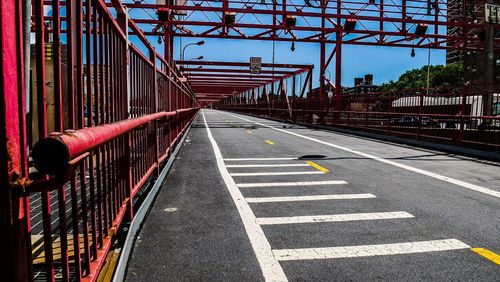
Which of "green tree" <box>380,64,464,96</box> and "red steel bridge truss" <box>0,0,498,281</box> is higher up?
"green tree" <box>380,64,464,96</box>

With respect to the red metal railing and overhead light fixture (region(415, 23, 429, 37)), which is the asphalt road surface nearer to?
the red metal railing

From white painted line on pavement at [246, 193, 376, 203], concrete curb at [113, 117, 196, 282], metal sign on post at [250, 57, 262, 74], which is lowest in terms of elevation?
white painted line on pavement at [246, 193, 376, 203]

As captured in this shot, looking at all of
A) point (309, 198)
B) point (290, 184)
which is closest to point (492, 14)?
point (290, 184)

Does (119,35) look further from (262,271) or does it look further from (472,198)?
(472,198)

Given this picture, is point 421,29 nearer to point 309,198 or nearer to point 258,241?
point 309,198

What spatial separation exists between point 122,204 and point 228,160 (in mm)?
5744

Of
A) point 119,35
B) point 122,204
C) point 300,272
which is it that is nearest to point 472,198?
point 300,272

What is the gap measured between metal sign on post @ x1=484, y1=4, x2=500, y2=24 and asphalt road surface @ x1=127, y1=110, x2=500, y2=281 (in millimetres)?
8734

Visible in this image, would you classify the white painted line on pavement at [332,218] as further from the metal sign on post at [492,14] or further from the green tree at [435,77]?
the green tree at [435,77]

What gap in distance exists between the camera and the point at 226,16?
2214 centimetres

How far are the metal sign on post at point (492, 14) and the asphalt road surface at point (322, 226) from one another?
873cm

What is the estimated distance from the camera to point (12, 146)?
145 centimetres

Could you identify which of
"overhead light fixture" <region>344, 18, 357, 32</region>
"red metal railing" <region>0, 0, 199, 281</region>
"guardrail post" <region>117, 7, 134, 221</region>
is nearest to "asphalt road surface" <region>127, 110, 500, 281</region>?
"guardrail post" <region>117, 7, 134, 221</region>

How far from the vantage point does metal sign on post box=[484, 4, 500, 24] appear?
14.4 m
